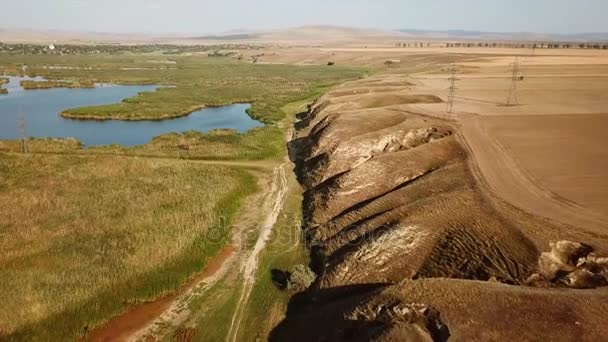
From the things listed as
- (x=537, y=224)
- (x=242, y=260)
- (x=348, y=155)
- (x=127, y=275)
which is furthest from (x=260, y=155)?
(x=537, y=224)

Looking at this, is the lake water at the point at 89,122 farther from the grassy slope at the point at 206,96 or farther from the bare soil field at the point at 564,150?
the bare soil field at the point at 564,150

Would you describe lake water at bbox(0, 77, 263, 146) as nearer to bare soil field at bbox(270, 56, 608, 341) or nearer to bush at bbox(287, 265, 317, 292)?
bare soil field at bbox(270, 56, 608, 341)

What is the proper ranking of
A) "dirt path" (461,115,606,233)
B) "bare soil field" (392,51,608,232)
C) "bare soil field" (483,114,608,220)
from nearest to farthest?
"dirt path" (461,115,606,233)
"bare soil field" (392,51,608,232)
"bare soil field" (483,114,608,220)

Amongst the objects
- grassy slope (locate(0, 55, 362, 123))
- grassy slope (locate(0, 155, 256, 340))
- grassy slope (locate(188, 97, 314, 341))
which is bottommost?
grassy slope (locate(188, 97, 314, 341))

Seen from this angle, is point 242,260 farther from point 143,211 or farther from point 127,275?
point 143,211

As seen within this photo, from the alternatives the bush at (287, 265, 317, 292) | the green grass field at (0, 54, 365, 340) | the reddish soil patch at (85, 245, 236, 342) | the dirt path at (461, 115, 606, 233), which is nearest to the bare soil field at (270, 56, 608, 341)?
the dirt path at (461, 115, 606, 233)

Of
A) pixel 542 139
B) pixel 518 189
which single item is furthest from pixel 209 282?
pixel 542 139

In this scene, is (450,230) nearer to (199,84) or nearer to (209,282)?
(209,282)
